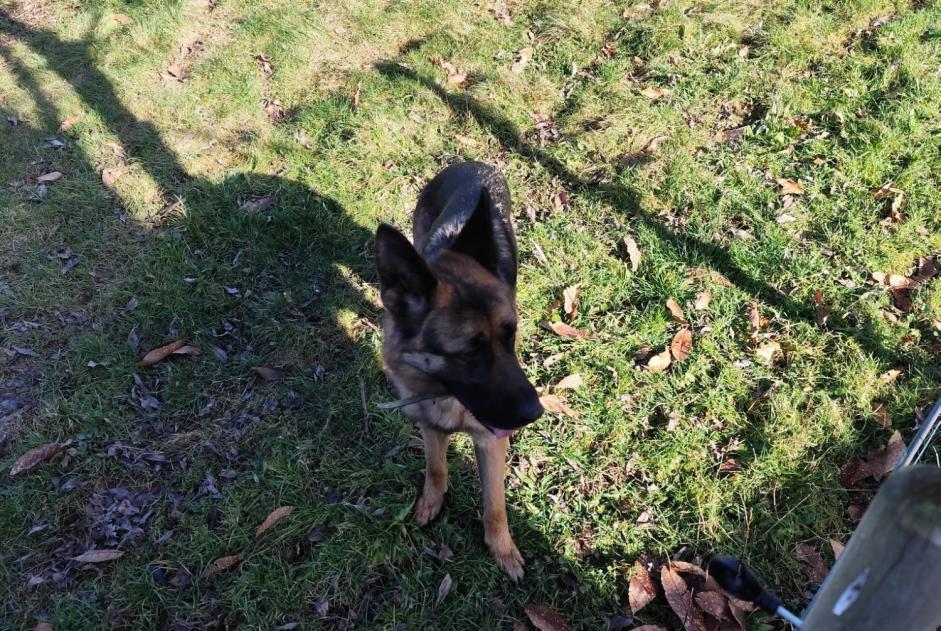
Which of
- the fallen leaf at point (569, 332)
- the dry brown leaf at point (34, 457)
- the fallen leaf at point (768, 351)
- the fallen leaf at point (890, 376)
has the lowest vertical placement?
the dry brown leaf at point (34, 457)

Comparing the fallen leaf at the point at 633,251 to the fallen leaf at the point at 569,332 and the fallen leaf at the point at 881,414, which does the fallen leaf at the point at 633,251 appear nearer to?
the fallen leaf at the point at 569,332

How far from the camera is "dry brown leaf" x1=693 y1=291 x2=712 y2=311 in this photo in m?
4.09

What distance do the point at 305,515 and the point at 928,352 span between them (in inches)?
161

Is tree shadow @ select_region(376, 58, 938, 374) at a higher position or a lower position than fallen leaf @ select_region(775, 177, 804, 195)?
lower

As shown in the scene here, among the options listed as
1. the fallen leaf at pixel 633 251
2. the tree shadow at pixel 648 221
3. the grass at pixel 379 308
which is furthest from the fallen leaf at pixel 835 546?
the fallen leaf at pixel 633 251

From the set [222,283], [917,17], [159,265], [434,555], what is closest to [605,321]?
[434,555]

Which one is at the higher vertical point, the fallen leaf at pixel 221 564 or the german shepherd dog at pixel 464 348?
the german shepherd dog at pixel 464 348

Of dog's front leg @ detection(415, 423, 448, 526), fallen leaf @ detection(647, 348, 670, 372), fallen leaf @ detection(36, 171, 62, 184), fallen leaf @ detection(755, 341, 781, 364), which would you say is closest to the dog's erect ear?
dog's front leg @ detection(415, 423, 448, 526)

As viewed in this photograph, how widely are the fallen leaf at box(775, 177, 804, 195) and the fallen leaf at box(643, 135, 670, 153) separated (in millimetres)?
1110

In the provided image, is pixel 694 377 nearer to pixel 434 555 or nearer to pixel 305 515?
pixel 434 555

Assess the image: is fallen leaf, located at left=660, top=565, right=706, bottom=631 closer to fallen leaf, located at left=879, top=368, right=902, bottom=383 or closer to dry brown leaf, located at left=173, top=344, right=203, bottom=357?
fallen leaf, located at left=879, top=368, right=902, bottom=383

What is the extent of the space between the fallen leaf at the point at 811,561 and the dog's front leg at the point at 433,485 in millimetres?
1938

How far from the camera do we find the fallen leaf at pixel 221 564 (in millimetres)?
3162

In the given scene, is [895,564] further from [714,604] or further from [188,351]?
[188,351]
